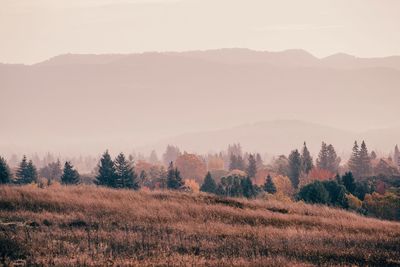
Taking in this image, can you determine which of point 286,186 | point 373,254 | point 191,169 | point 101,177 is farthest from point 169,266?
point 191,169

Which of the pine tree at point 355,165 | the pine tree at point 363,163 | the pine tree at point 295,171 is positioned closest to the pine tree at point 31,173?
the pine tree at point 295,171

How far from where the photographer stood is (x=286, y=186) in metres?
123

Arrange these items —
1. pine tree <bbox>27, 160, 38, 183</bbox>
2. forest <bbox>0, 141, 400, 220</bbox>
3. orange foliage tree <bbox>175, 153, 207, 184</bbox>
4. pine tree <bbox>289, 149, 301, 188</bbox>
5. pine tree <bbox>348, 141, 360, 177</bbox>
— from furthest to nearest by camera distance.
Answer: orange foliage tree <bbox>175, 153, 207, 184</bbox> → pine tree <bbox>348, 141, 360, 177</bbox> → pine tree <bbox>289, 149, 301, 188</bbox> → pine tree <bbox>27, 160, 38, 183</bbox> → forest <bbox>0, 141, 400, 220</bbox>

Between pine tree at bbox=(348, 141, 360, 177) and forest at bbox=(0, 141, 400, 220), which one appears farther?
pine tree at bbox=(348, 141, 360, 177)

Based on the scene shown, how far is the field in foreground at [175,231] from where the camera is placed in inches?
633

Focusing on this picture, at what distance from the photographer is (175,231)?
20.8 meters

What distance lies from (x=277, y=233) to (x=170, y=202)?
7427 millimetres

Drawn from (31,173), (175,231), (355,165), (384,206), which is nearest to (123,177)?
(31,173)

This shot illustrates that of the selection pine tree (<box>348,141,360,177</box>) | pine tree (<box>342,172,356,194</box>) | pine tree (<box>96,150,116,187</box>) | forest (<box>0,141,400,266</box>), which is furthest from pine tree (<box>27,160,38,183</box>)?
pine tree (<box>348,141,360,177</box>)

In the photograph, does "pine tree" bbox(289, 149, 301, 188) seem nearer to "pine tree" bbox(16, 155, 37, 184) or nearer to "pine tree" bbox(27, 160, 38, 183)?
"pine tree" bbox(27, 160, 38, 183)

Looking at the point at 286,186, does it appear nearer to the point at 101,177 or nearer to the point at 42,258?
the point at 101,177

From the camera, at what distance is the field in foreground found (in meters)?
16.1

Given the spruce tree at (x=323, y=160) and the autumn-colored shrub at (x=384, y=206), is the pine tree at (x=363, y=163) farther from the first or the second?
the autumn-colored shrub at (x=384, y=206)

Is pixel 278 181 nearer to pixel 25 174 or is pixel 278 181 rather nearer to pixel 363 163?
pixel 363 163
